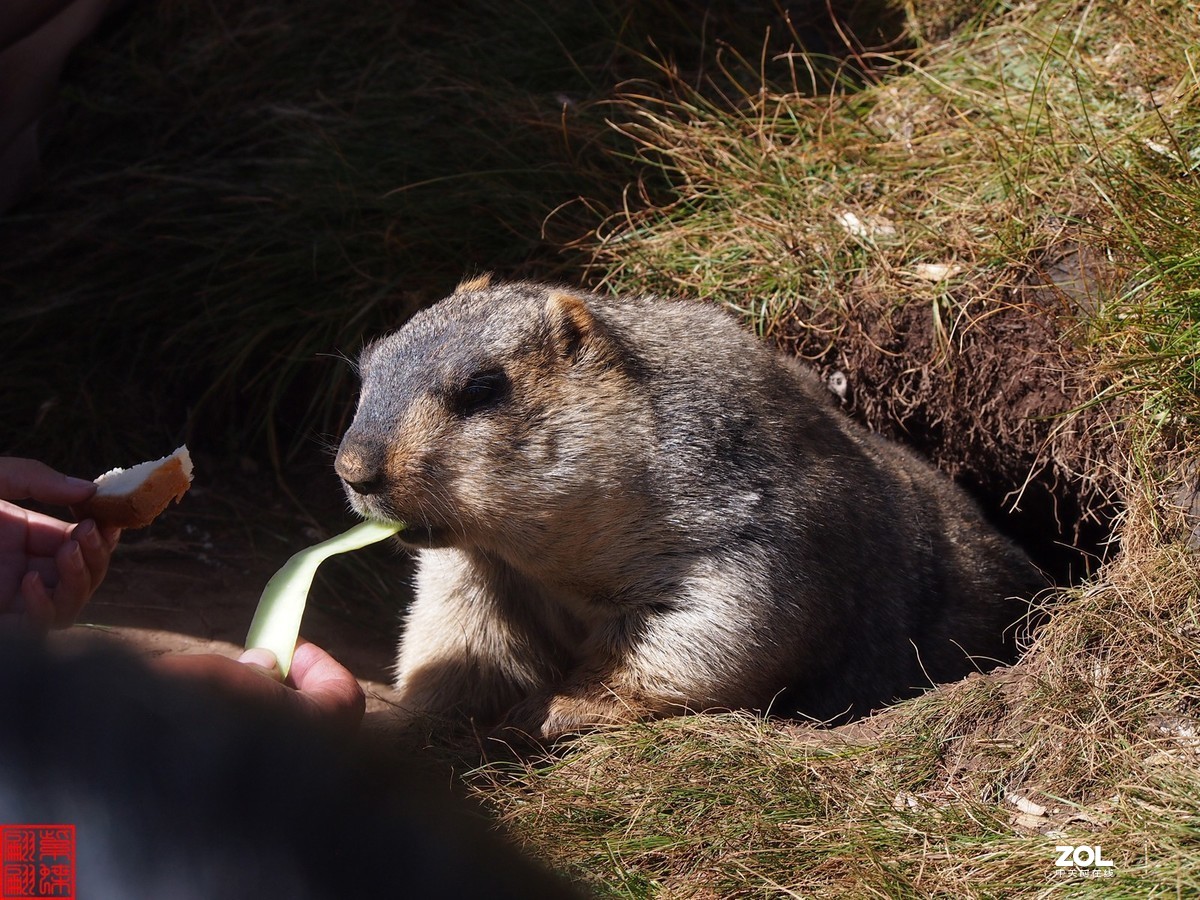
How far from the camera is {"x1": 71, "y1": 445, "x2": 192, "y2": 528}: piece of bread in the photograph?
4.27 meters

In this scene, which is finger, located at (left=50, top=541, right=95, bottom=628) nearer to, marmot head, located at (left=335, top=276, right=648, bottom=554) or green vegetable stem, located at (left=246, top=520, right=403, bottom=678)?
green vegetable stem, located at (left=246, top=520, right=403, bottom=678)

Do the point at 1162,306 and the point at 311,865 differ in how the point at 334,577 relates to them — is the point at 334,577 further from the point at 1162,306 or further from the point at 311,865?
the point at 311,865

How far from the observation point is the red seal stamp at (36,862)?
4.19 ft

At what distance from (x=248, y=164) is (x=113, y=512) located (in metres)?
3.64

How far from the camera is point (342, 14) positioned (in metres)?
7.88

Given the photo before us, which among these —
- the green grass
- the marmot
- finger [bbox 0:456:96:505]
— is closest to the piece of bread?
finger [bbox 0:456:96:505]

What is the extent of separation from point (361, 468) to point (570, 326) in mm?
1063

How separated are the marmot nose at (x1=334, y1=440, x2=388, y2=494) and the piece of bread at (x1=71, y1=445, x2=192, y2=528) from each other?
0.66 meters

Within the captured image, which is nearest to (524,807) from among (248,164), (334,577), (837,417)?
(837,417)

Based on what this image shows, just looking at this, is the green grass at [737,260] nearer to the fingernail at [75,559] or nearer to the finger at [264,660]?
the finger at [264,660]

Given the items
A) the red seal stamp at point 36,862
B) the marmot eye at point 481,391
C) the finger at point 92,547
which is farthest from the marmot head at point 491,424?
the red seal stamp at point 36,862

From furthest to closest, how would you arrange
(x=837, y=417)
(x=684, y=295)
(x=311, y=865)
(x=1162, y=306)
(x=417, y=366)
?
1. (x=684, y=295)
2. (x=837, y=417)
3. (x=1162, y=306)
4. (x=417, y=366)
5. (x=311, y=865)

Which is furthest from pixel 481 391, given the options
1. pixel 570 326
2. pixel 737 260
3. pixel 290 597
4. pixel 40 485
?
pixel 737 260

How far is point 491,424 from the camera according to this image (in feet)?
14.4
